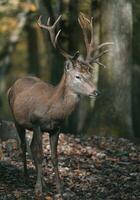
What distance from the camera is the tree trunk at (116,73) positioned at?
16.2 m

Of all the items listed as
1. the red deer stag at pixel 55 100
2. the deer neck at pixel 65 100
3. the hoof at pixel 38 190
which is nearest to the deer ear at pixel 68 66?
the red deer stag at pixel 55 100

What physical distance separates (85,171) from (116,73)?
3511 millimetres

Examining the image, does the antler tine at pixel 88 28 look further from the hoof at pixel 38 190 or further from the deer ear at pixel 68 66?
the hoof at pixel 38 190

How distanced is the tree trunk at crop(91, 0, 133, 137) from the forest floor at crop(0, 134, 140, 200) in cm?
65

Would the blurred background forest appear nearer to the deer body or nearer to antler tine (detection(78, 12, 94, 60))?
antler tine (detection(78, 12, 94, 60))

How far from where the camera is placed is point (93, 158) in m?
14.3

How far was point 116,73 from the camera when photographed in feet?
53.4

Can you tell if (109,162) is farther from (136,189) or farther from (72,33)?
(72,33)

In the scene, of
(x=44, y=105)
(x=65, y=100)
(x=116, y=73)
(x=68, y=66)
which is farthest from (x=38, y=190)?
(x=116, y=73)

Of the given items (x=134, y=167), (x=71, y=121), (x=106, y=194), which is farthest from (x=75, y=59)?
(x=71, y=121)

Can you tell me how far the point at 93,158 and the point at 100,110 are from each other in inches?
88.2

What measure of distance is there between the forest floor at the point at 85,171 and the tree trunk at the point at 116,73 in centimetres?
65

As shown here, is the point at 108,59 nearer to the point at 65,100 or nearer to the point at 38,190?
the point at 65,100

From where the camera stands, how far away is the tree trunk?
1625cm
